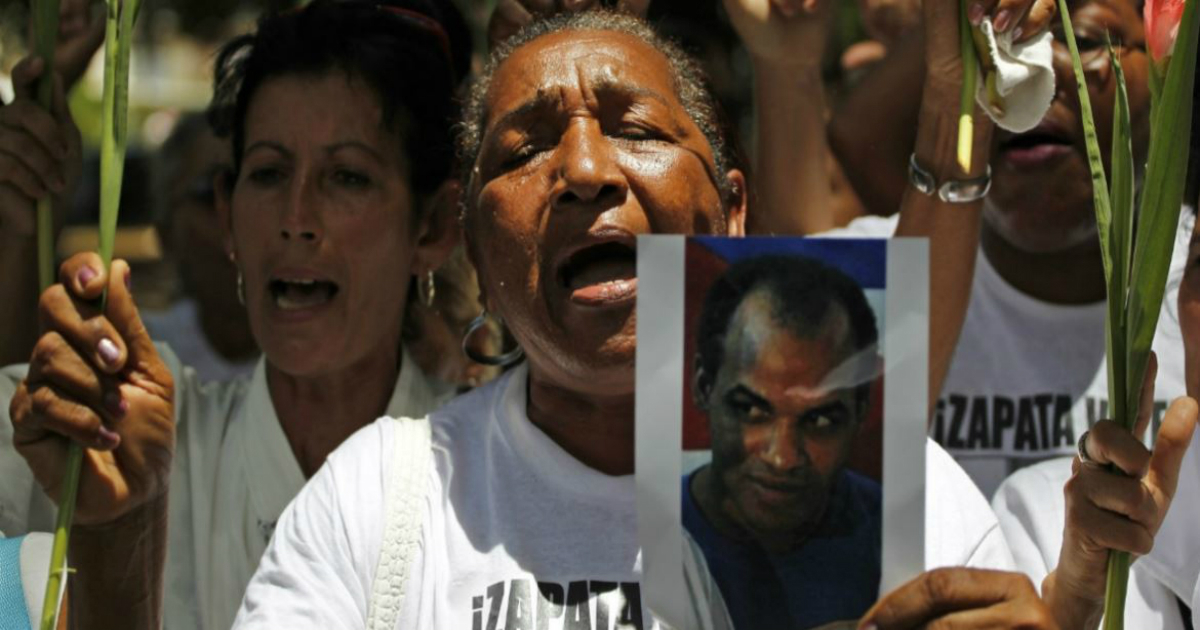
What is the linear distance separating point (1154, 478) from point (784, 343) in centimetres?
37

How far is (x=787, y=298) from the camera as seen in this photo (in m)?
1.54

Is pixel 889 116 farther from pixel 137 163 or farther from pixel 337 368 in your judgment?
pixel 137 163

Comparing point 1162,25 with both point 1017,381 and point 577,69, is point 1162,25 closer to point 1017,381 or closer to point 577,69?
point 577,69

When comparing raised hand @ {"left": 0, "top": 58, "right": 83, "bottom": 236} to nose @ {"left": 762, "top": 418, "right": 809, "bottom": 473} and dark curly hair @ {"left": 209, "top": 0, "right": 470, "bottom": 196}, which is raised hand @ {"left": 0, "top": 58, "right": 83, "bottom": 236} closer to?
dark curly hair @ {"left": 209, "top": 0, "right": 470, "bottom": 196}

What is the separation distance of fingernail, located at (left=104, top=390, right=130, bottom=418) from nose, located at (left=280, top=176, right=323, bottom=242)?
33.2 inches

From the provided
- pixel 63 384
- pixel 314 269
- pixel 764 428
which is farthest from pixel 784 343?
pixel 314 269

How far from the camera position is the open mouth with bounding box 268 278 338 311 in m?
2.62

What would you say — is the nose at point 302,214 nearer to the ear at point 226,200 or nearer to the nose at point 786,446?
the ear at point 226,200

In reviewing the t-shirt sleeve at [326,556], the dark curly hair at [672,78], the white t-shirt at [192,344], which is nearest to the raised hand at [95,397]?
the t-shirt sleeve at [326,556]

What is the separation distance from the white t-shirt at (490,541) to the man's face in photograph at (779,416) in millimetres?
359

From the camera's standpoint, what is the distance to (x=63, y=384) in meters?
1.73

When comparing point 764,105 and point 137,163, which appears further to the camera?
point 137,163

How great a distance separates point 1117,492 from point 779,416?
0.32m

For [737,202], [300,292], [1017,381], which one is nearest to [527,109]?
[737,202]
